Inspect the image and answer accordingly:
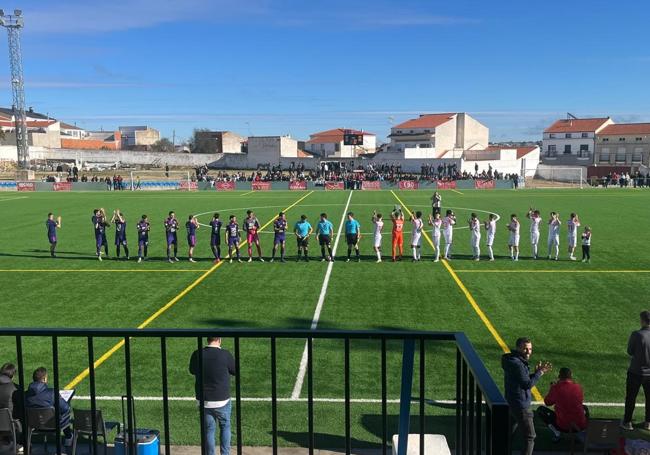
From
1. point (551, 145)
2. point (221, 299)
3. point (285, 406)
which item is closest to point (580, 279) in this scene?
point (221, 299)

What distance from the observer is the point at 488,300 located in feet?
51.3

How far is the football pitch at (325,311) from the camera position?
934 cm

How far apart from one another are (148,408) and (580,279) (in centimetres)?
1375

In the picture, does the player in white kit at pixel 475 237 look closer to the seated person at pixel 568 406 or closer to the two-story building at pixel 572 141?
the seated person at pixel 568 406

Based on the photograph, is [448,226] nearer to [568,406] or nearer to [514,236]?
[514,236]

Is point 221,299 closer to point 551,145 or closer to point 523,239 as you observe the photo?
point 523,239

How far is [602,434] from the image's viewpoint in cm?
713

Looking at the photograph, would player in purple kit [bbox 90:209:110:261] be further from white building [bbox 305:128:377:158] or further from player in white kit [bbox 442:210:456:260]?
white building [bbox 305:128:377:158]

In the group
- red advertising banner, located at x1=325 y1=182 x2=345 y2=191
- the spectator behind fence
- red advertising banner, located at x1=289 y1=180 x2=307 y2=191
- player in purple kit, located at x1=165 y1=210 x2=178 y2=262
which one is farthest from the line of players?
red advertising banner, located at x1=325 y1=182 x2=345 y2=191

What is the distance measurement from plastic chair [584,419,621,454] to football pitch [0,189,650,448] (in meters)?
1.09

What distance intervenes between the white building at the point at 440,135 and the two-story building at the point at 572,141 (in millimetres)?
11852

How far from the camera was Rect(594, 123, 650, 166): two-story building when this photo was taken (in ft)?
300

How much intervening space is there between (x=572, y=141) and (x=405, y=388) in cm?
10682

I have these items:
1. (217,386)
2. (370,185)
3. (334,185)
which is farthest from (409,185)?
(217,386)
